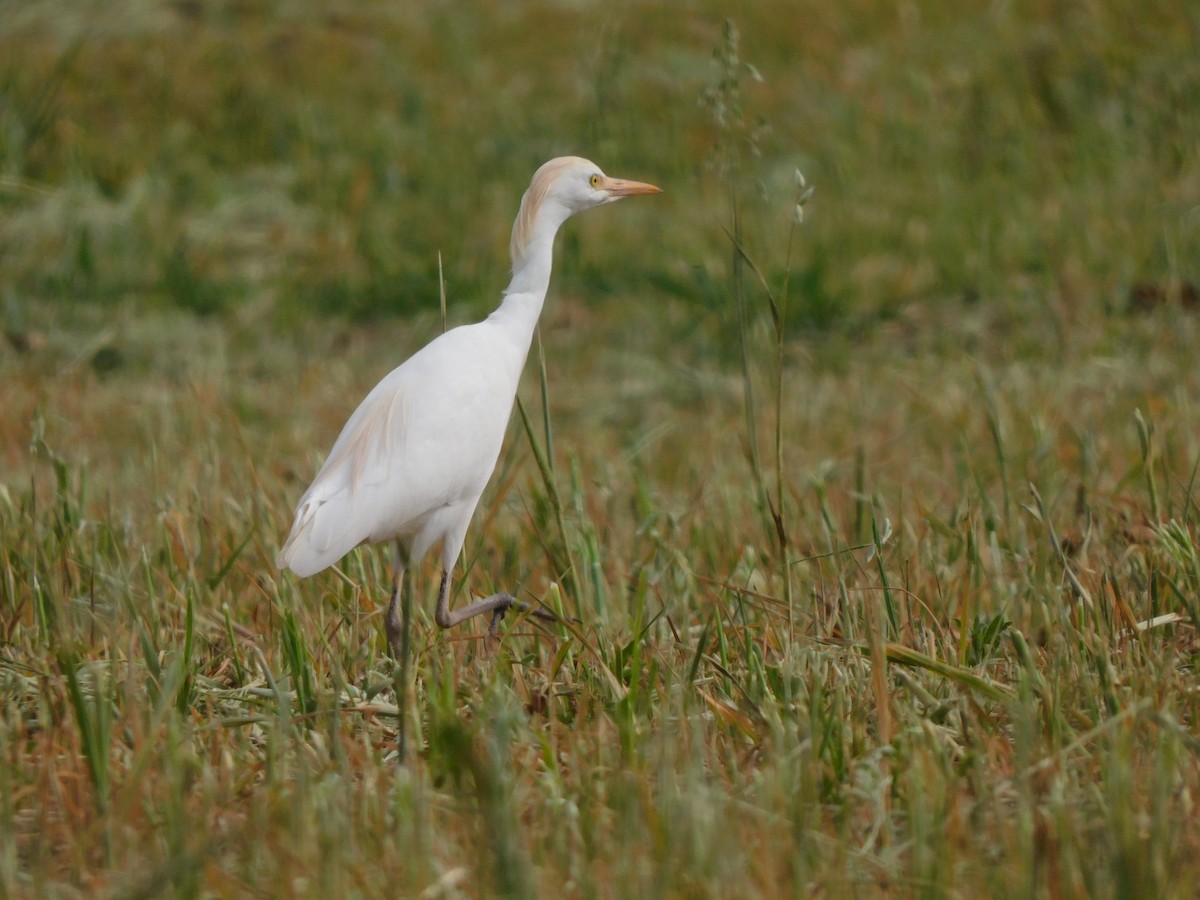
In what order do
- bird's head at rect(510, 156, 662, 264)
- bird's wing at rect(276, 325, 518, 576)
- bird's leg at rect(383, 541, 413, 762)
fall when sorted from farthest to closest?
bird's head at rect(510, 156, 662, 264), bird's wing at rect(276, 325, 518, 576), bird's leg at rect(383, 541, 413, 762)

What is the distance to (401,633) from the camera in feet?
9.53

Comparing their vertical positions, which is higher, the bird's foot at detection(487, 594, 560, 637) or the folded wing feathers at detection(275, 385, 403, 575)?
the folded wing feathers at detection(275, 385, 403, 575)

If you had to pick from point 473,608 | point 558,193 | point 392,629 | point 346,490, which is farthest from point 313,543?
point 558,193

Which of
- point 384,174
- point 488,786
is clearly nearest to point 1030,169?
point 384,174

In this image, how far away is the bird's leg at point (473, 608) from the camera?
310 cm

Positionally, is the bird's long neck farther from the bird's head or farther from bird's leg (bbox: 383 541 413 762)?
bird's leg (bbox: 383 541 413 762)

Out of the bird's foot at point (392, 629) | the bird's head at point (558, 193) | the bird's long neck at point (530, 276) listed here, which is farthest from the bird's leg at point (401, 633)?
the bird's head at point (558, 193)

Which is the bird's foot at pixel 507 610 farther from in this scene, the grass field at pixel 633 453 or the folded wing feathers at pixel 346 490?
the folded wing feathers at pixel 346 490

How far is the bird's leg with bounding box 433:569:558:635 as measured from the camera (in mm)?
3104

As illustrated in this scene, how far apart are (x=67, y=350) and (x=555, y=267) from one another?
7.14 feet

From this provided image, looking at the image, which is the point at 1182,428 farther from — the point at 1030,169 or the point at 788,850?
the point at 1030,169

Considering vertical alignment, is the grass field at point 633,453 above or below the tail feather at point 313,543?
below

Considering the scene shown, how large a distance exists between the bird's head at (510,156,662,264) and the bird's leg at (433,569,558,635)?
0.71 metres

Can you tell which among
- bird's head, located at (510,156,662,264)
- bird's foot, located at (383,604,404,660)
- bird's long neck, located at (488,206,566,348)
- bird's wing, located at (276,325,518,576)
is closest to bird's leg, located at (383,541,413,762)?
bird's foot, located at (383,604,404,660)
